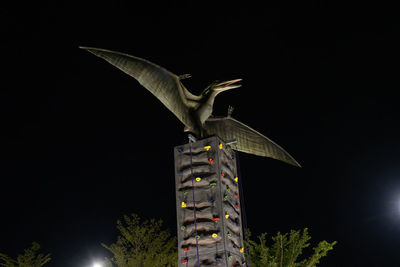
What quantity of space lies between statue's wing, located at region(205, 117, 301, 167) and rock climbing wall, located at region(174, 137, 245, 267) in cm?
134

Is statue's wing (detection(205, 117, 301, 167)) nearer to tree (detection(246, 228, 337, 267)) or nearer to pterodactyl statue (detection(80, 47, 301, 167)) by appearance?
pterodactyl statue (detection(80, 47, 301, 167))

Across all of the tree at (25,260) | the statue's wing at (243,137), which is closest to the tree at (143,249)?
the tree at (25,260)

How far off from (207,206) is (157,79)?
3632mm

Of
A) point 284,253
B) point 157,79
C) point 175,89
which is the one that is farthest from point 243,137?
point 284,253

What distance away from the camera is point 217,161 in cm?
995

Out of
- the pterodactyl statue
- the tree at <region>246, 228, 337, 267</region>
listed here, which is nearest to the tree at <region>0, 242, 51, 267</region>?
the tree at <region>246, 228, 337, 267</region>

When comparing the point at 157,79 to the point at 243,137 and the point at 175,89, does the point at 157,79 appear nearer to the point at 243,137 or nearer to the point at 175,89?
the point at 175,89

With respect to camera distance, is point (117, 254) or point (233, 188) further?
point (117, 254)

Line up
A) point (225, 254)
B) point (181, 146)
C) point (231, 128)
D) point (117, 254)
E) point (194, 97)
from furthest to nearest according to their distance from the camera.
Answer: point (117, 254) → point (231, 128) → point (194, 97) → point (181, 146) → point (225, 254)

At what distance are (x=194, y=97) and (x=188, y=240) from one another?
3.84 meters

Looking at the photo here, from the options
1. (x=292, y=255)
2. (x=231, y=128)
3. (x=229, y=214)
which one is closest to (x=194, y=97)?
(x=231, y=128)

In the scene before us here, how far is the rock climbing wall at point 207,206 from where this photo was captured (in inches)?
359

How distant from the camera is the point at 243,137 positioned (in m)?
12.2

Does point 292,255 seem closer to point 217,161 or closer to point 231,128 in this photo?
point 231,128
